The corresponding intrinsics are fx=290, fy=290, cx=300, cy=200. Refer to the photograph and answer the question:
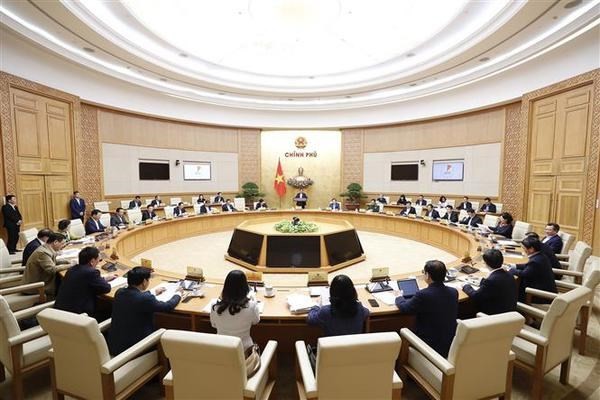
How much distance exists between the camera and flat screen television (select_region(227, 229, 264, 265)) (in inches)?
215

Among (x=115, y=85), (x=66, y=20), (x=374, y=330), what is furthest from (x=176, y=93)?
(x=374, y=330)

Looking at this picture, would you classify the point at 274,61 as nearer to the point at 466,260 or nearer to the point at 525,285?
the point at 466,260

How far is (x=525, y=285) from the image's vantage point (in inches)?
119

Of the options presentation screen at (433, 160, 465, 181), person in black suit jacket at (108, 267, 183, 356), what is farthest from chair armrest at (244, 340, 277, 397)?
presentation screen at (433, 160, 465, 181)

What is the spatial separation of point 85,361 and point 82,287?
3.01ft

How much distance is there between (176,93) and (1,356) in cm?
927

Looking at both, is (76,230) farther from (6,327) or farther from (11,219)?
(6,327)

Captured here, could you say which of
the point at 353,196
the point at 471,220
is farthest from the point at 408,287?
the point at 353,196

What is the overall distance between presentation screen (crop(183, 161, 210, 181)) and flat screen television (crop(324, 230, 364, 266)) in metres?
7.44

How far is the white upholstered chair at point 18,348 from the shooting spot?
6.48 ft

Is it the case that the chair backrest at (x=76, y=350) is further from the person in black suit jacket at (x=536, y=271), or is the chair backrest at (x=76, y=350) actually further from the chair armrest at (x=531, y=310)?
the person in black suit jacket at (x=536, y=271)

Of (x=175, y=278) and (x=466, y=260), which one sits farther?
Answer: (x=466, y=260)

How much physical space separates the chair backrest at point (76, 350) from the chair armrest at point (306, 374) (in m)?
1.19

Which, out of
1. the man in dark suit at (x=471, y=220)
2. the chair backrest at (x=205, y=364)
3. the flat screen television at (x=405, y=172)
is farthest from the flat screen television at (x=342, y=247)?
the flat screen television at (x=405, y=172)
